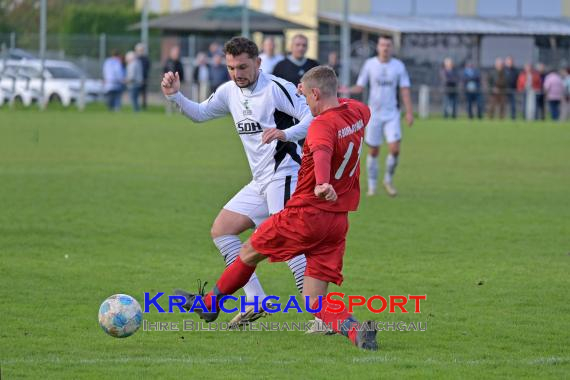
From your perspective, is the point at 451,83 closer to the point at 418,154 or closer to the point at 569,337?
the point at 418,154

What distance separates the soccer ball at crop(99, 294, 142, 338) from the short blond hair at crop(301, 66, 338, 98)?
1704 millimetres

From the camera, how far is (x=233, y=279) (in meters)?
7.96

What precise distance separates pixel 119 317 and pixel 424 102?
36304 mm

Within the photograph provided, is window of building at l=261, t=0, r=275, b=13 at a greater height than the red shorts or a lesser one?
greater

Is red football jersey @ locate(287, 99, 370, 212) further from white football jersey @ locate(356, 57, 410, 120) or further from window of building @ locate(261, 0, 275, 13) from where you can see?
window of building @ locate(261, 0, 275, 13)

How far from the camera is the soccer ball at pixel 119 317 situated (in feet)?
24.9

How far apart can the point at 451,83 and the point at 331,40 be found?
11543 mm

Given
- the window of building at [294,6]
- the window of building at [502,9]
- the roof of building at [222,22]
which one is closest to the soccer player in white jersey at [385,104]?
the roof of building at [222,22]

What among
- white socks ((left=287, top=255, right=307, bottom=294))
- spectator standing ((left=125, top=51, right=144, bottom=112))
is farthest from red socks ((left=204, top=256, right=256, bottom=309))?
spectator standing ((left=125, top=51, right=144, bottom=112))

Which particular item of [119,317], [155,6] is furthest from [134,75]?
[155,6]

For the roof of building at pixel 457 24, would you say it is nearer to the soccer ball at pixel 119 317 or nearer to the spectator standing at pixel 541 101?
the spectator standing at pixel 541 101

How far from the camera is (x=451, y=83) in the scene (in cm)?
4262

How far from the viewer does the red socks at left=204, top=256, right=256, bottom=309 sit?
791cm

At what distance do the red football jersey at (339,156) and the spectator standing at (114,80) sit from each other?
1319 inches
